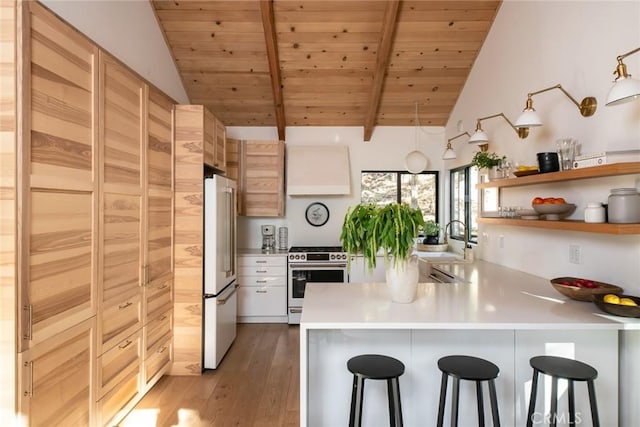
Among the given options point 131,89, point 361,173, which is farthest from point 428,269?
point 131,89

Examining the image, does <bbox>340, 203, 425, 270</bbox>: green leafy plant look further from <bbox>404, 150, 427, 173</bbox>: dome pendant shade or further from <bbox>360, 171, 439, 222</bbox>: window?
<bbox>360, 171, 439, 222</bbox>: window

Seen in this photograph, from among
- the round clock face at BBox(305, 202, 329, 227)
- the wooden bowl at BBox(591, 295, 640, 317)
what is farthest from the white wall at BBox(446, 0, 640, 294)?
the round clock face at BBox(305, 202, 329, 227)

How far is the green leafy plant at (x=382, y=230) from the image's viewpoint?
176 centimetres

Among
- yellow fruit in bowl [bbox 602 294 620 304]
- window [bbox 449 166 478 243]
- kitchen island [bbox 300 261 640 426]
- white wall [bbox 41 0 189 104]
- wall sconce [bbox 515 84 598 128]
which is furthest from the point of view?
window [bbox 449 166 478 243]

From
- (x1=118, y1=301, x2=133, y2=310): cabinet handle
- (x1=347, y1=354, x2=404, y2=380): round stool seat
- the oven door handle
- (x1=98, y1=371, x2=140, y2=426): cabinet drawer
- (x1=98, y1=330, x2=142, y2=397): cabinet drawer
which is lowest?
(x1=98, y1=371, x2=140, y2=426): cabinet drawer

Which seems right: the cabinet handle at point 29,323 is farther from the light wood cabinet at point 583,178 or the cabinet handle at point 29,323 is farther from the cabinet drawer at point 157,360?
the light wood cabinet at point 583,178

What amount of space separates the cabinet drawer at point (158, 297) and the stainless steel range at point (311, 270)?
1620 mm

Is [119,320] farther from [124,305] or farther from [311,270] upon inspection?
[311,270]

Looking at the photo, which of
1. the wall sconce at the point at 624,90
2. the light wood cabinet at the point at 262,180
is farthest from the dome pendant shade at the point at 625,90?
the light wood cabinet at the point at 262,180

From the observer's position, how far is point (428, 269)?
3299 mm

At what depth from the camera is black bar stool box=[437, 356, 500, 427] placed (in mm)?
1523

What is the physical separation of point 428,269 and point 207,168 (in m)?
2.37

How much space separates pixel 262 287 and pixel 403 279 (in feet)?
8.66

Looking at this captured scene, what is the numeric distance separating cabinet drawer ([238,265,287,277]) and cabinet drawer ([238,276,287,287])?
0.12 feet
